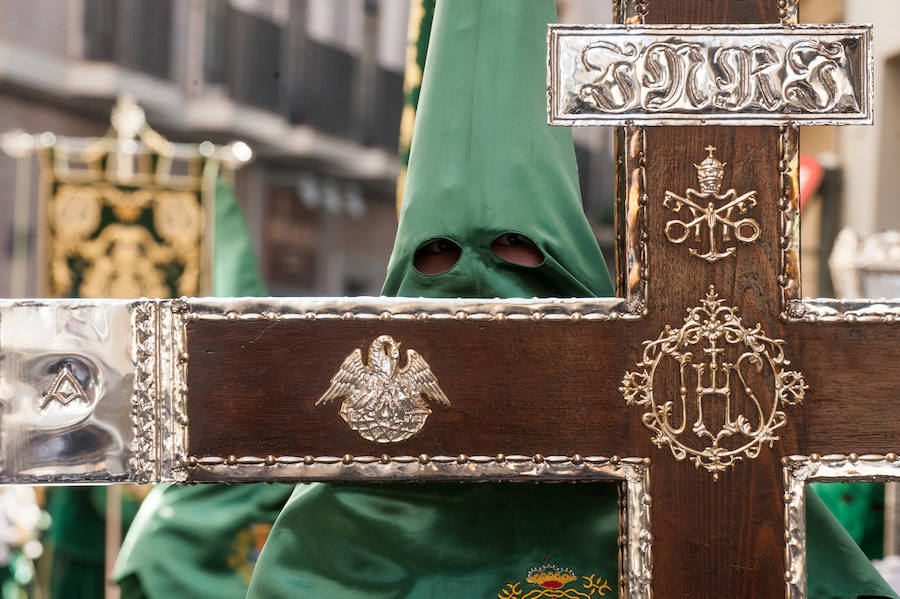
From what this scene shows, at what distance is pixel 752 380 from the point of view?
199 centimetres

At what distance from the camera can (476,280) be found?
2.29 meters

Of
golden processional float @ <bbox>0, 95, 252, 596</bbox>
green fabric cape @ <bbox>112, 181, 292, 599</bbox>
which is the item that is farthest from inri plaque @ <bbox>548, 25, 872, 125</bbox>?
golden processional float @ <bbox>0, 95, 252, 596</bbox>

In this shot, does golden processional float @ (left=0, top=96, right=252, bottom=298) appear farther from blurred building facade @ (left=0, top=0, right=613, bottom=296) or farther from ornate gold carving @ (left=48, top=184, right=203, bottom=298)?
blurred building facade @ (left=0, top=0, right=613, bottom=296)

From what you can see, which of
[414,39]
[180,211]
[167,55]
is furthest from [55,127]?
[414,39]

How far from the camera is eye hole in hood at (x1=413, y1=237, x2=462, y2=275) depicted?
2301mm

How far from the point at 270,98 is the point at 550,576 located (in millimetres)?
12908

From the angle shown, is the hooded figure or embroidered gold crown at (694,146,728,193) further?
the hooded figure

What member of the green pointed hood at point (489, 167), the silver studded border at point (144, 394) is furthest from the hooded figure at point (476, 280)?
the silver studded border at point (144, 394)

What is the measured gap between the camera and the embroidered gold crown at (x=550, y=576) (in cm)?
228

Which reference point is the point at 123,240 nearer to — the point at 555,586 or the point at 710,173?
the point at 555,586

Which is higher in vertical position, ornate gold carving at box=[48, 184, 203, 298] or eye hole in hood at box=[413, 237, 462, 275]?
ornate gold carving at box=[48, 184, 203, 298]

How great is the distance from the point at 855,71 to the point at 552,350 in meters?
0.52

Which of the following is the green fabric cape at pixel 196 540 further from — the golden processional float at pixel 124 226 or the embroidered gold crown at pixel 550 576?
the golden processional float at pixel 124 226

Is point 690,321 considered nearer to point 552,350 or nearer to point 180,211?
point 552,350
